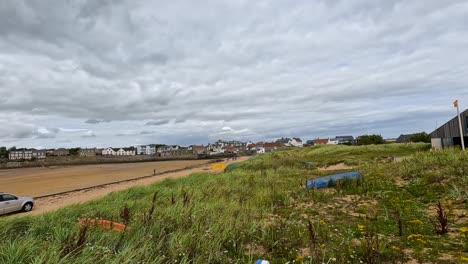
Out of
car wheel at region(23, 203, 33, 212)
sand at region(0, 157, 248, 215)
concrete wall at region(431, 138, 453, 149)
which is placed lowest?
sand at region(0, 157, 248, 215)

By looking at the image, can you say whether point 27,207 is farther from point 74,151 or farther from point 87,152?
point 74,151

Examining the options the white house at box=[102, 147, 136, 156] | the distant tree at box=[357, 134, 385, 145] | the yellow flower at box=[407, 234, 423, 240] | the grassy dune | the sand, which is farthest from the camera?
the white house at box=[102, 147, 136, 156]

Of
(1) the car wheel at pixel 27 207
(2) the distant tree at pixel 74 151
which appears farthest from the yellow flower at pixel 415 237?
(2) the distant tree at pixel 74 151

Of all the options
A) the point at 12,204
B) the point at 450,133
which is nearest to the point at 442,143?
the point at 450,133

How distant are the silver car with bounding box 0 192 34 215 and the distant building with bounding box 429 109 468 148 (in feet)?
110

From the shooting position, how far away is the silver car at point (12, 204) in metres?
14.0

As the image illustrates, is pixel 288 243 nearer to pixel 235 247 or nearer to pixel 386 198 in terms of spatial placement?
pixel 235 247

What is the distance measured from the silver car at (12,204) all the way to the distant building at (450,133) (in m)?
33.6

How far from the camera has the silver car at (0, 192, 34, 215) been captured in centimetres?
1397

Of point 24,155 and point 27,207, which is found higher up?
point 24,155

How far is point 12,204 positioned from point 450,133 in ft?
115

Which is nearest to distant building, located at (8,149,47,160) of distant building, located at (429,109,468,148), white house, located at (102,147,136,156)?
white house, located at (102,147,136,156)

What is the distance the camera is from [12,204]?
1440 centimetres

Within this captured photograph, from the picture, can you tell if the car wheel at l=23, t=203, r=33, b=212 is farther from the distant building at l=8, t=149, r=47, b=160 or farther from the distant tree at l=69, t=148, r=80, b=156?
the distant tree at l=69, t=148, r=80, b=156
